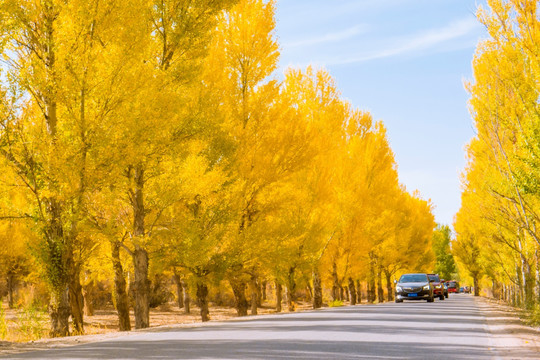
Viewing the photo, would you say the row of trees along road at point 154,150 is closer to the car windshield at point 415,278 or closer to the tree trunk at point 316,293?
the tree trunk at point 316,293

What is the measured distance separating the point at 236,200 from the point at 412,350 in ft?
39.0

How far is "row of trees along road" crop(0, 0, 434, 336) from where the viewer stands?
1384cm

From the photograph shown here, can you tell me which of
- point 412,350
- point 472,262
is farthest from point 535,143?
point 472,262

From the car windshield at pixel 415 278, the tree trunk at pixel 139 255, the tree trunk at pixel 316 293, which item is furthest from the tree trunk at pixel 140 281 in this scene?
the car windshield at pixel 415 278

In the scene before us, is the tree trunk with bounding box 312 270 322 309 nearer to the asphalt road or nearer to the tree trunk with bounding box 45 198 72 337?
the tree trunk with bounding box 45 198 72 337

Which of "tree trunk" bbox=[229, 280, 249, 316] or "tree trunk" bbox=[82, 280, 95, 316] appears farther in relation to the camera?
"tree trunk" bbox=[82, 280, 95, 316]

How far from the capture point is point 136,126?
14.1 meters

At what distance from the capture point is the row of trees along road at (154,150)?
1384 cm

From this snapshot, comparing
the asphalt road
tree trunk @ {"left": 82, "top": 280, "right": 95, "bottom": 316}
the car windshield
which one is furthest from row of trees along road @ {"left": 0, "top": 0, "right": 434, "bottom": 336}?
the car windshield

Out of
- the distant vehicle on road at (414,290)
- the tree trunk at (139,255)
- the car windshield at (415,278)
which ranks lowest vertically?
the distant vehicle on road at (414,290)

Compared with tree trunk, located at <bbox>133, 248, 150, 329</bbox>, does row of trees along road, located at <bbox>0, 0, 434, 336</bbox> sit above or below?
above

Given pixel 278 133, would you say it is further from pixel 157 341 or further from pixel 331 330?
pixel 157 341

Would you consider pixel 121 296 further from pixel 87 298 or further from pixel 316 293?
pixel 316 293

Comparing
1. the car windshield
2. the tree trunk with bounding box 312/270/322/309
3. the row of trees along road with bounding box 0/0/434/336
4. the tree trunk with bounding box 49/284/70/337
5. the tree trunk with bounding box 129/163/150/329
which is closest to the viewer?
the row of trees along road with bounding box 0/0/434/336
